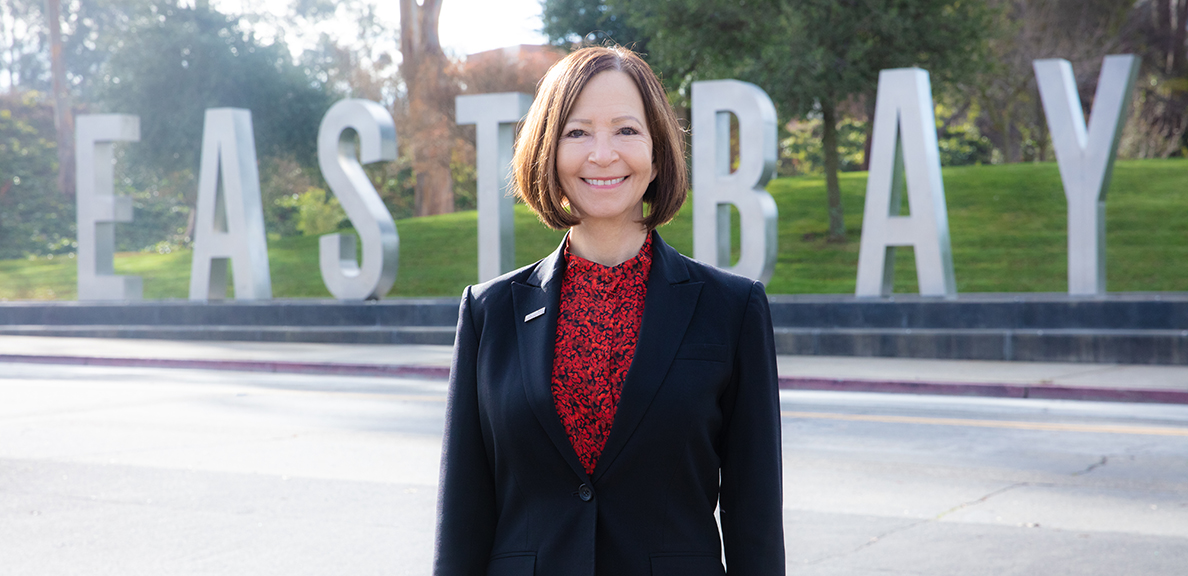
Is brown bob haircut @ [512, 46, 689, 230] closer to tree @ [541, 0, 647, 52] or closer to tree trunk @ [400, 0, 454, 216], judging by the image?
tree @ [541, 0, 647, 52]

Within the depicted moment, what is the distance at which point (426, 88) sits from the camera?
36000mm

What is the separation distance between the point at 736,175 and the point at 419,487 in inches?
400

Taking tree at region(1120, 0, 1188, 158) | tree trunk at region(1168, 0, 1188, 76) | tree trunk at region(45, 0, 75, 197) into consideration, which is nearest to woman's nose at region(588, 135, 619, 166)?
tree at region(1120, 0, 1188, 158)

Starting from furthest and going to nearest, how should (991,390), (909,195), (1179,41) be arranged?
(1179,41)
(909,195)
(991,390)

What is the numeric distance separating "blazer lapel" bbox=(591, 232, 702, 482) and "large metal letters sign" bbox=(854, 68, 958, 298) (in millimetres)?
13673

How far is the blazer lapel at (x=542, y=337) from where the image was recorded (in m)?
1.93

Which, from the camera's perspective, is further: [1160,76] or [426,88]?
[426,88]

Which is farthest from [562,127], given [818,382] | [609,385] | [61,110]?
[61,110]

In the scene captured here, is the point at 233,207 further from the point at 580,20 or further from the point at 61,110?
the point at 61,110

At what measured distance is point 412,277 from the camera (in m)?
26.8

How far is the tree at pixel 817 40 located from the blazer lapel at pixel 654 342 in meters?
21.1

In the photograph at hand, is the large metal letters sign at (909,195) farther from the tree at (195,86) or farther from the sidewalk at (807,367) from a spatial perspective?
the tree at (195,86)

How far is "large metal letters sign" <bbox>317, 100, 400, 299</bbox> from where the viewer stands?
18016 mm

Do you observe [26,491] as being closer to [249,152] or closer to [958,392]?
[958,392]
